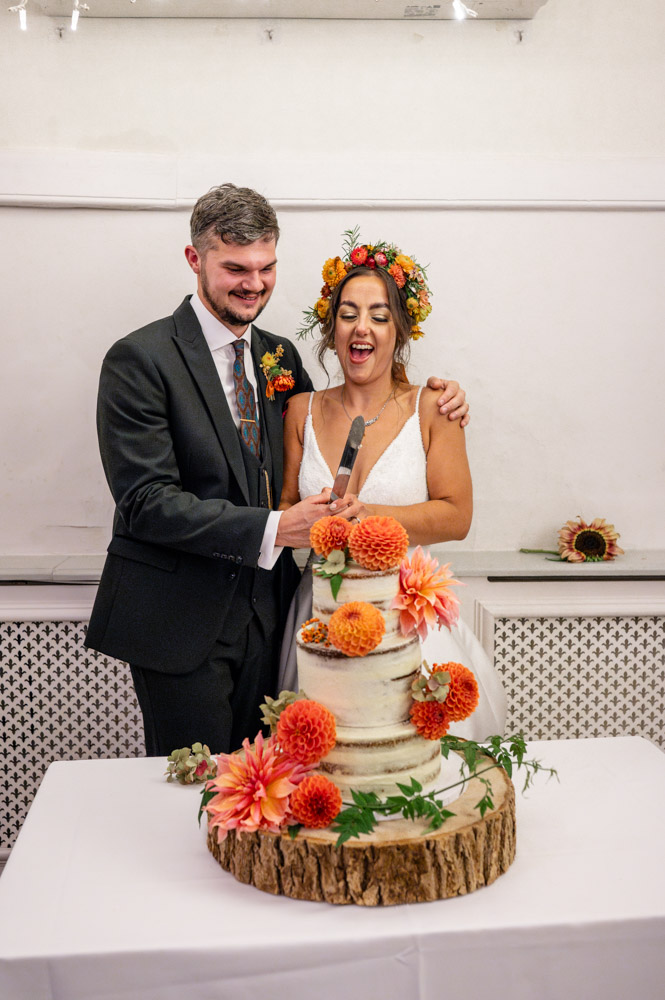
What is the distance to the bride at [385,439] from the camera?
95.5 inches

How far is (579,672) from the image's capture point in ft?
10.1

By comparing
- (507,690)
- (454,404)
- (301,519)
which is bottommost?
(507,690)

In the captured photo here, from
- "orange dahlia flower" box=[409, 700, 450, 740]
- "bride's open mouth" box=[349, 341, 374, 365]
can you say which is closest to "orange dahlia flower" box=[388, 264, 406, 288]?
"bride's open mouth" box=[349, 341, 374, 365]

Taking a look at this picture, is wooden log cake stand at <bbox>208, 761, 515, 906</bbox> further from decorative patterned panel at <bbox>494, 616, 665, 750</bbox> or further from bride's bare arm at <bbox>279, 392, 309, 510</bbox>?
decorative patterned panel at <bbox>494, 616, 665, 750</bbox>

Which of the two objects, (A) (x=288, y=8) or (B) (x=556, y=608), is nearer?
(A) (x=288, y=8)

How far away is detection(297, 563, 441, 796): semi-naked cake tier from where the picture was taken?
1.46 meters

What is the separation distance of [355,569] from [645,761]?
2.72 feet

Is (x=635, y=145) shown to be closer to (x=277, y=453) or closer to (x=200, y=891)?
(x=277, y=453)

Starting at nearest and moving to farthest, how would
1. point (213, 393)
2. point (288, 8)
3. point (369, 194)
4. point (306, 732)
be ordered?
point (306, 732)
point (213, 393)
point (288, 8)
point (369, 194)

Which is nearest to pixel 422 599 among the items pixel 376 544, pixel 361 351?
pixel 376 544

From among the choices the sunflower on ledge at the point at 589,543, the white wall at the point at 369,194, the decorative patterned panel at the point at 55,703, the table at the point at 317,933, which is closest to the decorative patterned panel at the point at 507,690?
the decorative patterned panel at the point at 55,703

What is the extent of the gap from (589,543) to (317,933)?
6.64 ft

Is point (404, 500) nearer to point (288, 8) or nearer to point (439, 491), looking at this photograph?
point (439, 491)

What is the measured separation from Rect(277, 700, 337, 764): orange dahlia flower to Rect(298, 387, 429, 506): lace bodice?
44.0 inches
